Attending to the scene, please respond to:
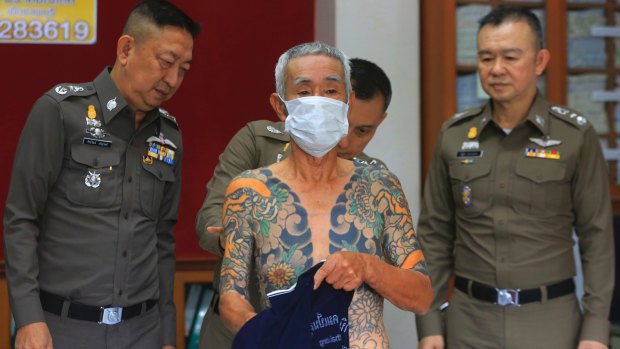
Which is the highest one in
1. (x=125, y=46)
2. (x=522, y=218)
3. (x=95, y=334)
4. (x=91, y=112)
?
(x=125, y=46)

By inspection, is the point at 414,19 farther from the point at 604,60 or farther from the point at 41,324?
the point at 41,324

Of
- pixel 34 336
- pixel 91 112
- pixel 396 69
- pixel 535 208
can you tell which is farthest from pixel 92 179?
pixel 396 69

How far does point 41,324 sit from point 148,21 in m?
1.09

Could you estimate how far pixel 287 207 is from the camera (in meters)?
2.54

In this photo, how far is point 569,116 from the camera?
380 centimetres

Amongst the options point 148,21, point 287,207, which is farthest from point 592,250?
point 148,21

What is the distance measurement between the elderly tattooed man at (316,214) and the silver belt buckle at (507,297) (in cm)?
120

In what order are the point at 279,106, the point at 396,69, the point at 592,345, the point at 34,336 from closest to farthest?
the point at 279,106
the point at 34,336
the point at 592,345
the point at 396,69

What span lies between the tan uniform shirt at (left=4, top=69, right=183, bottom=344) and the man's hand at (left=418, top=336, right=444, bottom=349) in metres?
1.13

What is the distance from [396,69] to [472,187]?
120cm

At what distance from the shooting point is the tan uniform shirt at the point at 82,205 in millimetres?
3023

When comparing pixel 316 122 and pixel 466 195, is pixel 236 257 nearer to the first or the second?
pixel 316 122

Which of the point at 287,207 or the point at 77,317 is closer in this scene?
the point at 287,207

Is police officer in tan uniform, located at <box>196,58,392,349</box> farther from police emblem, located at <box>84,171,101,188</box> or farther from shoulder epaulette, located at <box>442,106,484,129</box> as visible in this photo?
shoulder epaulette, located at <box>442,106,484,129</box>
